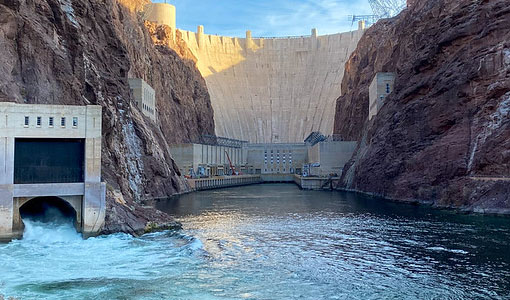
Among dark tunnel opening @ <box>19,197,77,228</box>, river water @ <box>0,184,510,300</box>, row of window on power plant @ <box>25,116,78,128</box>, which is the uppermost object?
row of window on power plant @ <box>25,116,78,128</box>

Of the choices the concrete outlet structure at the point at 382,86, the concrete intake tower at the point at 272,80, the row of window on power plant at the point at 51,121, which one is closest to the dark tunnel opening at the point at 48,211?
the row of window on power plant at the point at 51,121

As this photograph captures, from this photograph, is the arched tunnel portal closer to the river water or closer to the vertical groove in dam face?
the river water

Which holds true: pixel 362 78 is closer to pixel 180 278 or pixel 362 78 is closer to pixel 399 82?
pixel 399 82

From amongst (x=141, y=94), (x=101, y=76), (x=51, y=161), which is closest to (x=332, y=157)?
(x=141, y=94)

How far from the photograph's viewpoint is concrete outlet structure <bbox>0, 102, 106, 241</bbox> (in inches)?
1266

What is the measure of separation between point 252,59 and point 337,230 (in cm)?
13328

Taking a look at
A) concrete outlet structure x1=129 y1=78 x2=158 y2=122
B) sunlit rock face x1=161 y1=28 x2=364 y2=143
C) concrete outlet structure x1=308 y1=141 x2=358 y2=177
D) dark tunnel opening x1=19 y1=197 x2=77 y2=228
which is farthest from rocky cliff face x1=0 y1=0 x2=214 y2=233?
sunlit rock face x1=161 y1=28 x2=364 y2=143

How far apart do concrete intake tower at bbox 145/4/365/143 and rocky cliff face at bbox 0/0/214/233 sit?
58.8 m

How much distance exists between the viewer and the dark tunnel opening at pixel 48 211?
119ft

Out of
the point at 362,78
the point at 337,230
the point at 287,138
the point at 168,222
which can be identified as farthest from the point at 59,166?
the point at 287,138

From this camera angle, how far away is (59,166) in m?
34.4

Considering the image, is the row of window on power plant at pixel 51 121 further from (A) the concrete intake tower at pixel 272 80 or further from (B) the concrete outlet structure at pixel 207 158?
(A) the concrete intake tower at pixel 272 80

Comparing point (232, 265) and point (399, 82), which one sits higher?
point (399, 82)

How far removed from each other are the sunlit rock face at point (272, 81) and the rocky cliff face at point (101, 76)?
59160mm
